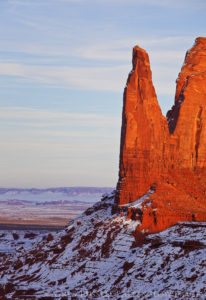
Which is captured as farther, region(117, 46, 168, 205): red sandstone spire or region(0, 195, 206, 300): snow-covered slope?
region(117, 46, 168, 205): red sandstone spire

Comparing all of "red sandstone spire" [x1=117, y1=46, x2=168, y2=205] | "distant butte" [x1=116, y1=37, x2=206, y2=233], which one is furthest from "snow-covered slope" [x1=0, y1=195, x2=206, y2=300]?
"red sandstone spire" [x1=117, y1=46, x2=168, y2=205]

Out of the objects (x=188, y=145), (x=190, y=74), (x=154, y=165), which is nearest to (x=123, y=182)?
(x=154, y=165)

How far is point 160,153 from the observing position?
11556 centimetres

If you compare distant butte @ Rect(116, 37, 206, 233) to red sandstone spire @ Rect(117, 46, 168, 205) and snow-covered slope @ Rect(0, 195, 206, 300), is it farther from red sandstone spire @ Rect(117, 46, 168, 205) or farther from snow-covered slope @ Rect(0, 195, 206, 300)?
snow-covered slope @ Rect(0, 195, 206, 300)

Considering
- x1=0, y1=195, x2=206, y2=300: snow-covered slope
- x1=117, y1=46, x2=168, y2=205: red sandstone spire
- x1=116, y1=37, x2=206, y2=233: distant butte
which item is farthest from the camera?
x1=117, y1=46, x2=168, y2=205: red sandstone spire

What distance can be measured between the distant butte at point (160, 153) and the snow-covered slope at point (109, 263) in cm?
313

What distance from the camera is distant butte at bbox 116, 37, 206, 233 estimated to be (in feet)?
359

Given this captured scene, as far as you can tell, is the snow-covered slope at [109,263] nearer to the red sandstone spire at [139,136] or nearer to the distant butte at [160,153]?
the distant butte at [160,153]

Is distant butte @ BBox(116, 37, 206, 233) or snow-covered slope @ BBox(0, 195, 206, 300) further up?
distant butte @ BBox(116, 37, 206, 233)

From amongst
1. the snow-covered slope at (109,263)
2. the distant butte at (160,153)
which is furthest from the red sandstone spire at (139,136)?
the snow-covered slope at (109,263)

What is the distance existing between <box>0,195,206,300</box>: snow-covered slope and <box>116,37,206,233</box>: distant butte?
3.13m

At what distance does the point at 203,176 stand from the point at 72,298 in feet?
110

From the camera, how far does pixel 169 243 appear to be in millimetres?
99938

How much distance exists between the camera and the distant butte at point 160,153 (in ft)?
359
